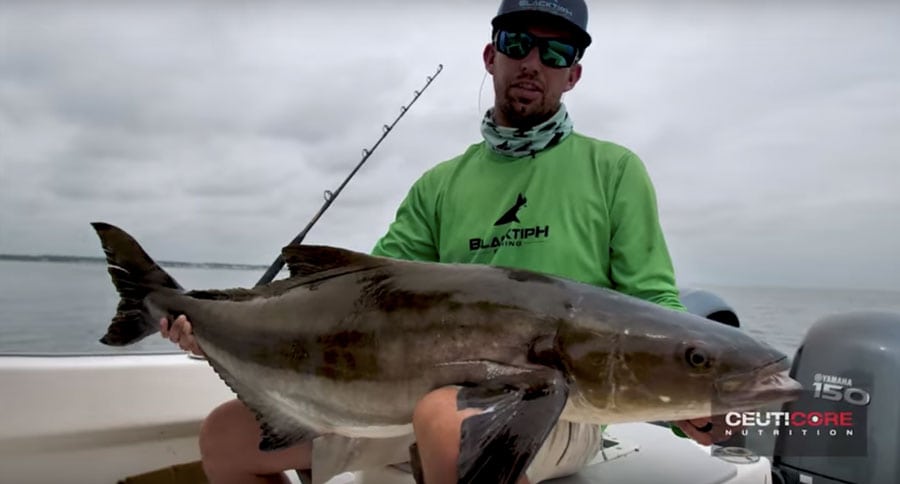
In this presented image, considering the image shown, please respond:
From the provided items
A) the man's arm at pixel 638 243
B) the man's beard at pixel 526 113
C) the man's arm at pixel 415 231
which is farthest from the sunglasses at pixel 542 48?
the man's arm at pixel 415 231

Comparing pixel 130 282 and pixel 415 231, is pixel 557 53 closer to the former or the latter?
pixel 415 231

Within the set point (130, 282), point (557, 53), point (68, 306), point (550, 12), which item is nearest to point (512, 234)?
point (557, 53)

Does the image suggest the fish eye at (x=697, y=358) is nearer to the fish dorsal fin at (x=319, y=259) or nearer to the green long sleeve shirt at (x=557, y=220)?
the green long sleeve shirt at (x=557, y=220)

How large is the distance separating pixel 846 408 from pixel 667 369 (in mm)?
1674

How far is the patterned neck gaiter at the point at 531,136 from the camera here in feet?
8.61

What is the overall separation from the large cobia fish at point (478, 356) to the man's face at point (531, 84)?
41.2 inches

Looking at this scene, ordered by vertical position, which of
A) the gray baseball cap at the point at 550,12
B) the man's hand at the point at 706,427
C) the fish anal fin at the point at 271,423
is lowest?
the man's hand at the point at 706,427

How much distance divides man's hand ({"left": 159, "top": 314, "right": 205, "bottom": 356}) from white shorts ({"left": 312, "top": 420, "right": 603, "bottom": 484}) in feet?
1.91

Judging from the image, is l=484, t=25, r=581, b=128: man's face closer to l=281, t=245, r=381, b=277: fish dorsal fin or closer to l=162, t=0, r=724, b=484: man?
l=162, t=0, r=724, b=484: man

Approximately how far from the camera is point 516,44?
8.45 feet

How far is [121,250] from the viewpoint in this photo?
8.21 ft

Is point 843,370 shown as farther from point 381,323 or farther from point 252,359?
point 252,359

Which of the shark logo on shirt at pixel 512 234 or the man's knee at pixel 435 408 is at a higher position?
the shark logo on shirt at pixel 512 234

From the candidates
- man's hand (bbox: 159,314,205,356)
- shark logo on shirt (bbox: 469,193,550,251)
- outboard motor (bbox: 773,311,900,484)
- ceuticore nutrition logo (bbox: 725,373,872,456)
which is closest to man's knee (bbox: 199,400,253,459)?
man's hand (bbox: 159,314,205,356)
